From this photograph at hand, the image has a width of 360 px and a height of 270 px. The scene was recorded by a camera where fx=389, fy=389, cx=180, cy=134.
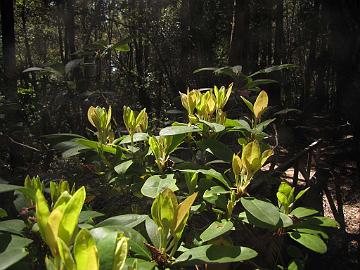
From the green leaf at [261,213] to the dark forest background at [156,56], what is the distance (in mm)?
1109

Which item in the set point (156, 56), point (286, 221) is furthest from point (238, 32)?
point (156, 56)

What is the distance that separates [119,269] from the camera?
1.88ft

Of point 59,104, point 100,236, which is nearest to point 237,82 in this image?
point 59,104

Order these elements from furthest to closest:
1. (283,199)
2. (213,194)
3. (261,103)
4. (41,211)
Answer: (261,103) → (283,199) → (213,194) → (41,211)

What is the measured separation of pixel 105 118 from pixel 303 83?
18.9 metres

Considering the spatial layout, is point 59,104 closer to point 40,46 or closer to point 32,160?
point 32,160

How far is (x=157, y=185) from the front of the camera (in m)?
1.01

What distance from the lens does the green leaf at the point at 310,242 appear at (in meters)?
0.99

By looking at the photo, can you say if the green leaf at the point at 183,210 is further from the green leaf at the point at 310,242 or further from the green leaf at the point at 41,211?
the green leaf at the point at 310,242

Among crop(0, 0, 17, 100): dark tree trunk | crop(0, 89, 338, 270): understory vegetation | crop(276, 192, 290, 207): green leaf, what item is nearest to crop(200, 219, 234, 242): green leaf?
crop(0, 89, 338, 270): understory vegetation

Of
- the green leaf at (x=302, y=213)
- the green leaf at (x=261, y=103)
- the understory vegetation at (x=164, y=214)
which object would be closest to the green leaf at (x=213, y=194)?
the understory vegetation at (x=164, y=214)

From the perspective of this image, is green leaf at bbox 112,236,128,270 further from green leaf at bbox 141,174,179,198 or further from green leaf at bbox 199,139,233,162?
green leaf at bbox 199,139,233,162

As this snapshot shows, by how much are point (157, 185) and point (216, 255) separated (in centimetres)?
29

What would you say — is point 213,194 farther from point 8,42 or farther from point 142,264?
point 8,42
